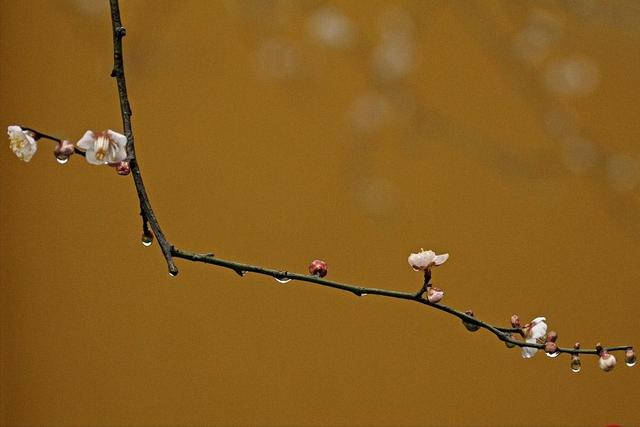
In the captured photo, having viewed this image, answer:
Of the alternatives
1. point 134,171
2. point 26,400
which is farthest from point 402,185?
point 134,171

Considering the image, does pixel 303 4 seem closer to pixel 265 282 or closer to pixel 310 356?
pixel 265 282

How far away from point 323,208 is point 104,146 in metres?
0.87

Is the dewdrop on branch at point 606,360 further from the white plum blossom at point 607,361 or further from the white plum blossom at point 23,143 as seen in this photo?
the white plum blossom at point 23,143

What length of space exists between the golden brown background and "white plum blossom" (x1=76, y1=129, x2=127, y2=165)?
797 millimetres

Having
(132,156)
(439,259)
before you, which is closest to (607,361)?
(439,259)

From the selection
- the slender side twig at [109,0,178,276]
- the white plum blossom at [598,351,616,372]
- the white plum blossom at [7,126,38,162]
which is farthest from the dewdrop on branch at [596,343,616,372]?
the white plum blossom at [7,126,38,162]

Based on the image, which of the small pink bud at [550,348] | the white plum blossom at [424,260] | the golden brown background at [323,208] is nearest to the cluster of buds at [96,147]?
the white plum blossom at [424,260]

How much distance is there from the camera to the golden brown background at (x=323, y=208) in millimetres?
1323

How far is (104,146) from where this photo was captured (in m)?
0.54

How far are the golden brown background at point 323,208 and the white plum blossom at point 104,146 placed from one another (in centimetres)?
80

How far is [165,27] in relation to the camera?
4.38 feet

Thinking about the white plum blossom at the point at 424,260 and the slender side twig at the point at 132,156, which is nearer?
the slender side twig at the point at 132,156

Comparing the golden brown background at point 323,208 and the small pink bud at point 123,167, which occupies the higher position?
the golden brown background at point 323,208

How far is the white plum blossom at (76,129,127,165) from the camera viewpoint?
0.53m
